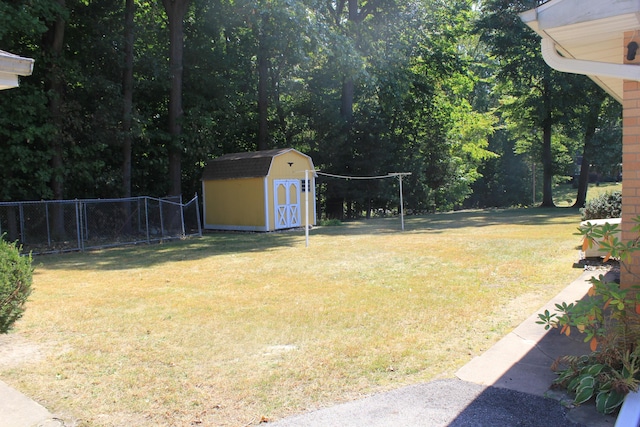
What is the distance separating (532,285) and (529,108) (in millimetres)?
24503

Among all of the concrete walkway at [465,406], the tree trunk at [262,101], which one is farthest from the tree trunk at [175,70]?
the concrete walkway at [465,406]

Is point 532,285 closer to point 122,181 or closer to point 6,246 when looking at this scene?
point 6,246

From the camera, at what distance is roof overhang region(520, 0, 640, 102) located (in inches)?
136

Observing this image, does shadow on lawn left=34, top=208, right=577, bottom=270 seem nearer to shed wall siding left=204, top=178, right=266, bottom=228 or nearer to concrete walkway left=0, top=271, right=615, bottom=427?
shed wall siding left=204, top=178, right=266, bottom=228

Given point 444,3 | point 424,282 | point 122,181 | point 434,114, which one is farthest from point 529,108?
point 424,282

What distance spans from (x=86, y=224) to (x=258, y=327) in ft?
35.8

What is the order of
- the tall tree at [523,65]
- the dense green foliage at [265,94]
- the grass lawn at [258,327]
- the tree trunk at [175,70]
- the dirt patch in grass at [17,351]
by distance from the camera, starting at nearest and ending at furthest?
the grass lawn at [258,327] → the dirt patch in grass at [17,351] → the dense green foliage at [265,94] → the tree trunk at [175,70] → the tall tree at [523,65]

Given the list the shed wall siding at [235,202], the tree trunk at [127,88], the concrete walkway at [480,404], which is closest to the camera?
the concrete walkway at [480,404]

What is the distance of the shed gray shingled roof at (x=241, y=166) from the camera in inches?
709

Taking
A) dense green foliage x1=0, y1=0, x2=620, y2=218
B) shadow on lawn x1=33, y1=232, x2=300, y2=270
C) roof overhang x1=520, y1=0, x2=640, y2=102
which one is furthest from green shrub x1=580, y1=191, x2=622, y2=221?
dense green foliage x1=0, y1=0, x2=620, y2=218

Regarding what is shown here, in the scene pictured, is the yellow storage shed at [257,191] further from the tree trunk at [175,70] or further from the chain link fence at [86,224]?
the chain link fence at [86,224]

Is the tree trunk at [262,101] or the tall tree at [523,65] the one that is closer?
the tree trunk at [262,101]

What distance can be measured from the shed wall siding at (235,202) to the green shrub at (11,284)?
12760mm

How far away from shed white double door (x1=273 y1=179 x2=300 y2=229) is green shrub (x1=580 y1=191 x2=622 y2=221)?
10.1 meters
